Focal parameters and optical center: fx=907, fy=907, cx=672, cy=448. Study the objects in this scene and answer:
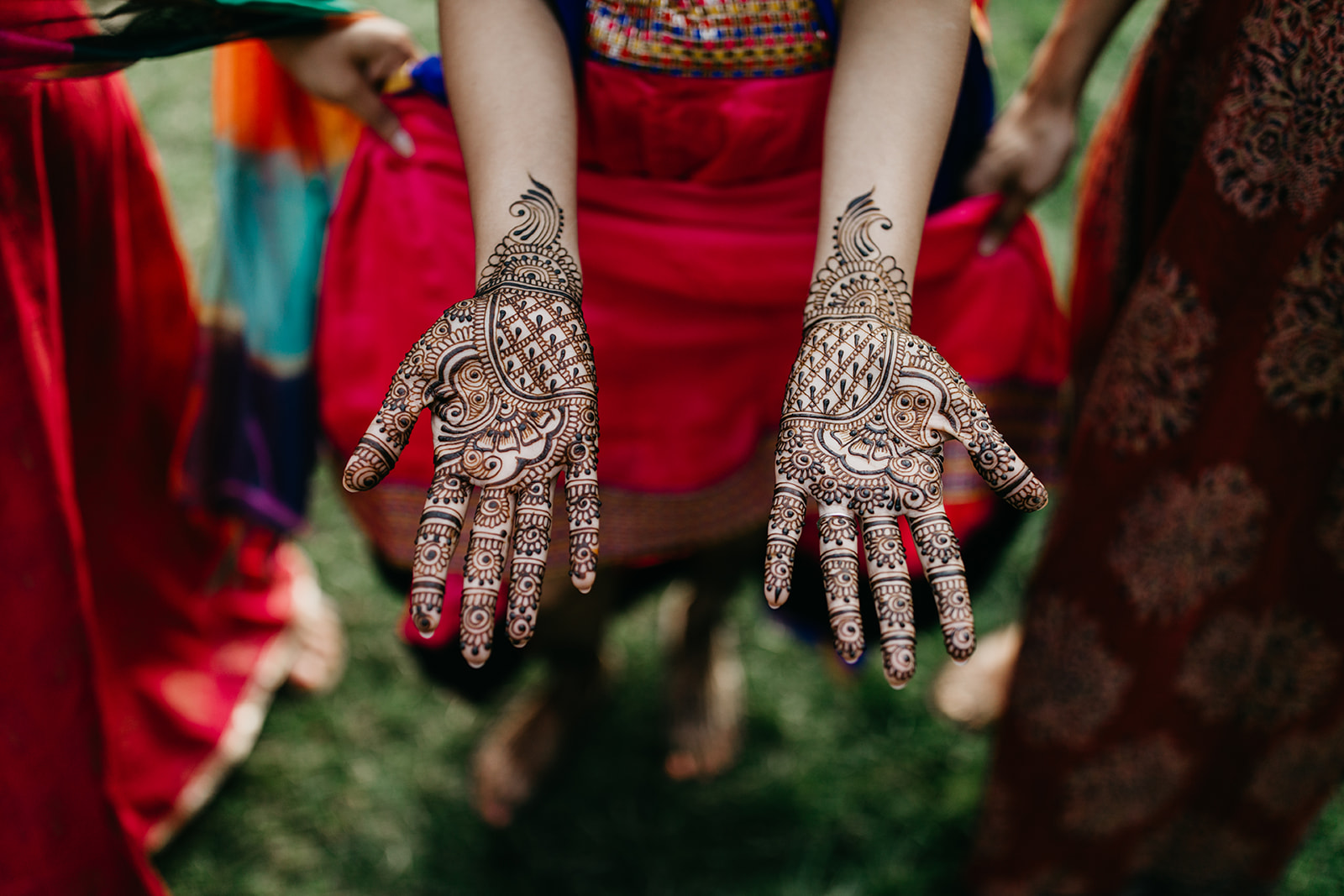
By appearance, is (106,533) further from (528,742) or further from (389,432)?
(389,432)

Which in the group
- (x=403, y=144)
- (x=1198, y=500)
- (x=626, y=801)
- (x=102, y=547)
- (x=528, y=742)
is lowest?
(x=626, y=801)

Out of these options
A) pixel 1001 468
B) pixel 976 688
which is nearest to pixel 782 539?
pixel 1001 468

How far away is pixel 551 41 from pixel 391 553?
67 centimetres

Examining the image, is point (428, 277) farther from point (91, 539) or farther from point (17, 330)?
point (91, 539)

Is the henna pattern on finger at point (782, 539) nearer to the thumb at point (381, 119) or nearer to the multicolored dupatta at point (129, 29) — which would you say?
the thumb at point (381, 119)

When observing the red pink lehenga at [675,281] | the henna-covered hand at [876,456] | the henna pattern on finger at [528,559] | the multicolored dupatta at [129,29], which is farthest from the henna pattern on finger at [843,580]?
the multicolored dupatta at [129,29]

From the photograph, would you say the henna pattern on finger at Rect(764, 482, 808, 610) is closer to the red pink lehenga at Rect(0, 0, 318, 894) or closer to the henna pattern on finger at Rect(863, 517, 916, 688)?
the henna pattern on finger at Rect(863, 517, 916, 688)

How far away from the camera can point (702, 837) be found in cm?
161

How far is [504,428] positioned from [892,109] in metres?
0.54

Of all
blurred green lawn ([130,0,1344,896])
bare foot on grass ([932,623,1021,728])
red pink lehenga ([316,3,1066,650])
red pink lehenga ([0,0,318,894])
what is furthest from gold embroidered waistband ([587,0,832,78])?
bare foot on grass ([932,623,1021,728])

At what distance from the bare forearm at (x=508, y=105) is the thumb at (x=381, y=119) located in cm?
16

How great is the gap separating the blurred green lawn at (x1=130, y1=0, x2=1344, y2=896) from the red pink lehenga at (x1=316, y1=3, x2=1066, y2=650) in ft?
1.76

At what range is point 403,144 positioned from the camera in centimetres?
113

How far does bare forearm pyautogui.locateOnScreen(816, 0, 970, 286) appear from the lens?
0.97 m
